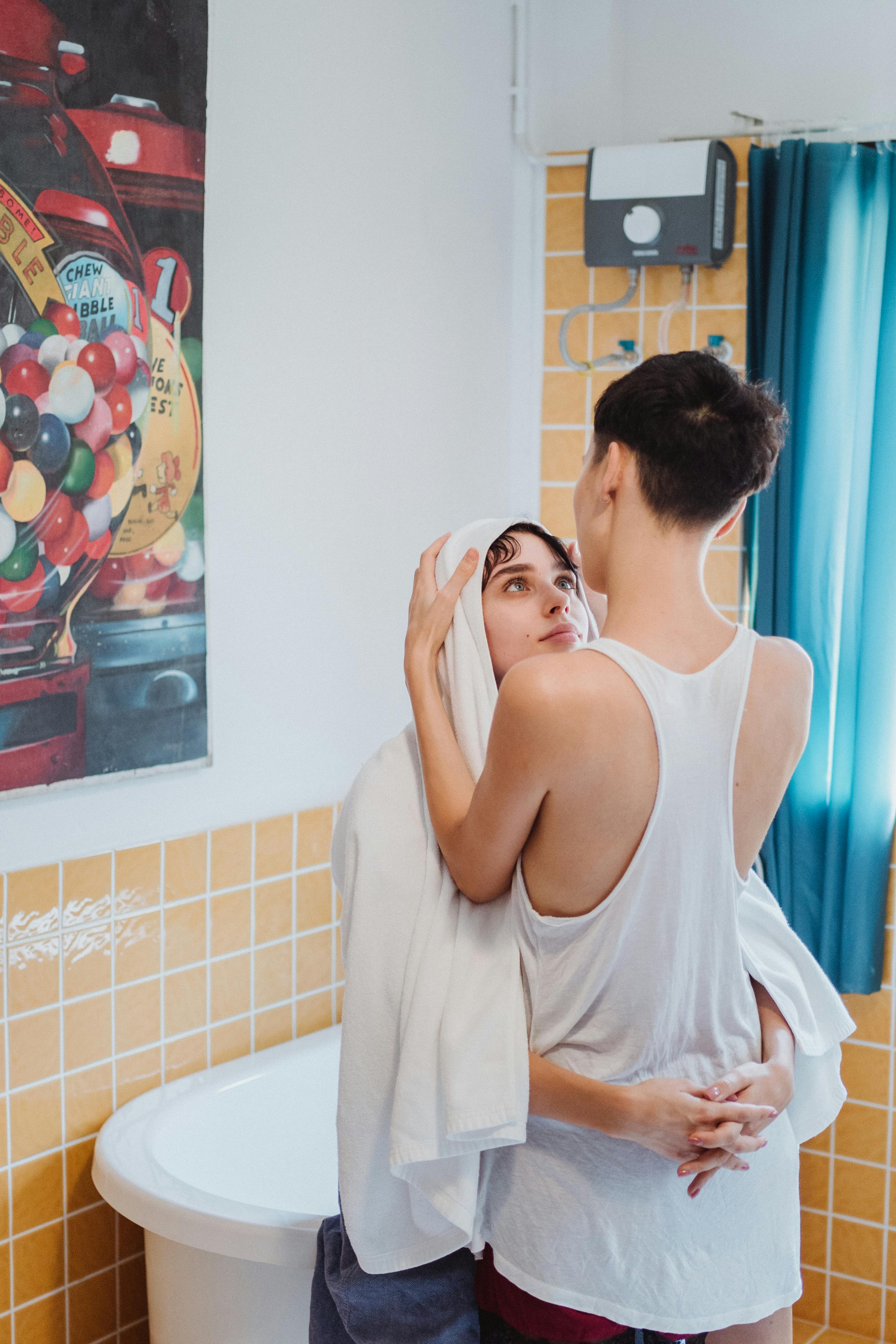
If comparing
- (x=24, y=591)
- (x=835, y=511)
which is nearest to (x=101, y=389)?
(x=24, y=591)

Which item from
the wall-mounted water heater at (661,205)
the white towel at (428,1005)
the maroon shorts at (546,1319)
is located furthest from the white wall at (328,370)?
the maroon shorts at (546,1319)

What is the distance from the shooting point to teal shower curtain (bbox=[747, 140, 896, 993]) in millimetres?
2539

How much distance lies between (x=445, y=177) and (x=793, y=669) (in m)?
1.81

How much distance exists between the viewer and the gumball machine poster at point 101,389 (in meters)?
1.82

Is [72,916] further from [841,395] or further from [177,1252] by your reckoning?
[841,395]

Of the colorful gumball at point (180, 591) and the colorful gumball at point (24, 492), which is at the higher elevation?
the colorful gumball at point (24, 492)

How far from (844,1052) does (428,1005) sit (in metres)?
1.67

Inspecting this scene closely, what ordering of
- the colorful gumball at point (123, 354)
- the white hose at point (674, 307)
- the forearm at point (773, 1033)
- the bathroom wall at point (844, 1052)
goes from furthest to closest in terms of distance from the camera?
the white hose at point (674, 307)
the bathroom wall at point (844, 1052)
the colorful gumball at point (123, 354)
the forearm at point (773, 1033)

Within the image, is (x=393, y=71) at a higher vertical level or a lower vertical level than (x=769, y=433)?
higher

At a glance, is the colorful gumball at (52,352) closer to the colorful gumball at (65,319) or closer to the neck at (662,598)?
the colorful gumball at (65,319)

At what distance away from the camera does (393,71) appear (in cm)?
252

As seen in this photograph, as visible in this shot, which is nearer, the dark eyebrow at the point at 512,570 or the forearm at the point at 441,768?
the forearm at the point at 441,768

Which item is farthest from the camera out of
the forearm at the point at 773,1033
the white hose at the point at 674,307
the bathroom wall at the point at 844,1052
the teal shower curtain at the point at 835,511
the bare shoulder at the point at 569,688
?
the white hose at the point at 674,307

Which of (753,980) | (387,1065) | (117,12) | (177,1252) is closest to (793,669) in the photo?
(753,980)
